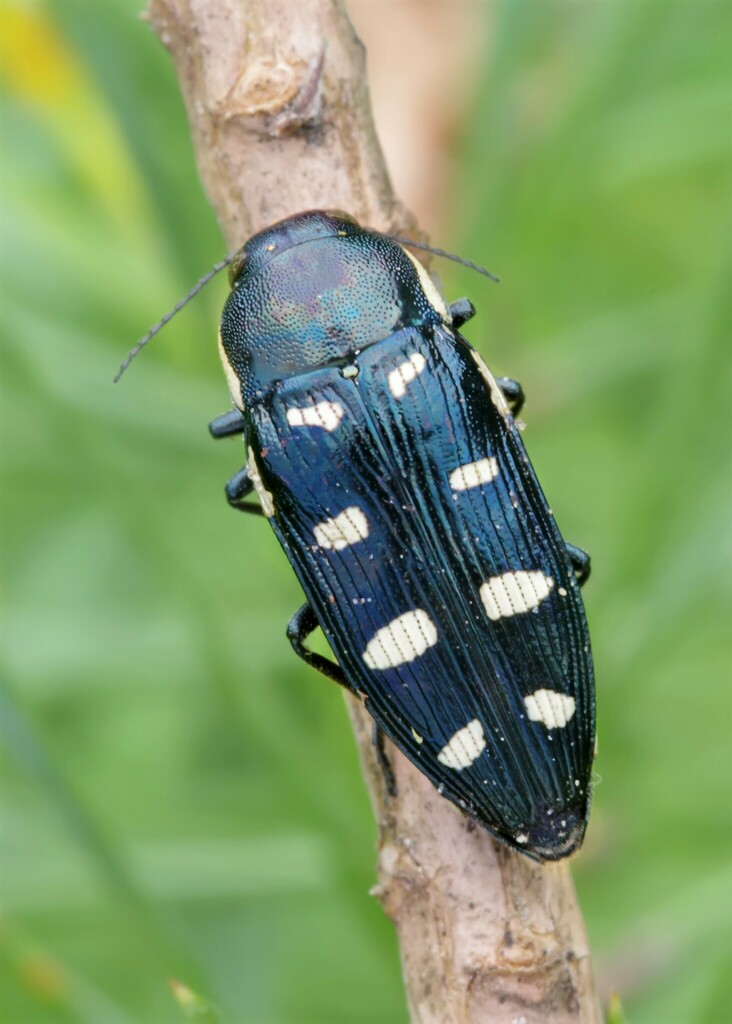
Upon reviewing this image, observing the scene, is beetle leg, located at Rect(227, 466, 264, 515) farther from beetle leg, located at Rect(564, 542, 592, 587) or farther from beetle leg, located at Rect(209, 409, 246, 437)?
beetle leg, located at Rect(564, 542, 592, 587)

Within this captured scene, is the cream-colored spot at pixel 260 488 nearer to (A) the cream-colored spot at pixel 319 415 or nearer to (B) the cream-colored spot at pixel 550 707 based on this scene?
(A) the cream-colored spot at pixel 319 415

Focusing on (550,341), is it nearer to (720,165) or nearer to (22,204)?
(720,165)

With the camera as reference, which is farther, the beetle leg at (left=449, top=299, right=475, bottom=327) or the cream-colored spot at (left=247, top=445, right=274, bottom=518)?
the beetle leg at (left=449, top=299, right=475, bottom=327)

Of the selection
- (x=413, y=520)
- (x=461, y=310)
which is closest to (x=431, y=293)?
(x=461, y=310)

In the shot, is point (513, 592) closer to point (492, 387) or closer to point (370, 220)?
point (492, 387)

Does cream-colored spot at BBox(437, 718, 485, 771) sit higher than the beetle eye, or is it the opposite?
the beetle eye

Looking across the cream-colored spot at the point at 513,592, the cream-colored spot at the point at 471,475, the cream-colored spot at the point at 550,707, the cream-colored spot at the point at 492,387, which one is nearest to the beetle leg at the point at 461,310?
the cream-colored spot at the point at 492,387

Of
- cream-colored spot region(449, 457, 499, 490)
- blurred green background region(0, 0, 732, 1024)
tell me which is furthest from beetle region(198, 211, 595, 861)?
blurred green background region(0, 0, 732, 1024)
